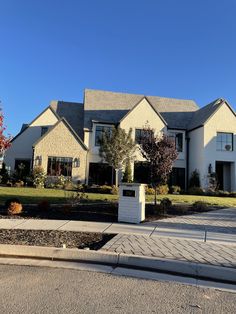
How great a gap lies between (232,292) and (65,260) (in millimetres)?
3409


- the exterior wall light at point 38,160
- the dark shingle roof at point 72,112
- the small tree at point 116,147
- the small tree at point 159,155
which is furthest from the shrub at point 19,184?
the small tree at point 159,155

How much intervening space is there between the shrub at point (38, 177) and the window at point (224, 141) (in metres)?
16.3

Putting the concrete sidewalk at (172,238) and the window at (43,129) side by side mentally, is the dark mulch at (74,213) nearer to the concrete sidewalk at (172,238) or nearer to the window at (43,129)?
the concrete sidewalk at (172,238)

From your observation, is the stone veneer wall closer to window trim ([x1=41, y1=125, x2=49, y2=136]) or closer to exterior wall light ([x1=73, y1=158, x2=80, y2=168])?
exterior wall light ([x1=73, y1=158, x2=80, y2=168])

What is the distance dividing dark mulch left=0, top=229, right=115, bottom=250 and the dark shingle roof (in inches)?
916

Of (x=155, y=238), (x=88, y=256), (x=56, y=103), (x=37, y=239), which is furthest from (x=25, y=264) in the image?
(x=56, y=103)

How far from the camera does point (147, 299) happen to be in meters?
4.88

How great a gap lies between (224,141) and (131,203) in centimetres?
2211

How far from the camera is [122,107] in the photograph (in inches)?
1342

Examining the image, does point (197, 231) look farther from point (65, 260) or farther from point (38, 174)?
point (38, 174)

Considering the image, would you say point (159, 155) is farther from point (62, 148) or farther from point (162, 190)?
point (62, 148)

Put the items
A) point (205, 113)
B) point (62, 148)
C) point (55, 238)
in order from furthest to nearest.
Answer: point (205, 113), point (62, 148), point (55, 238)

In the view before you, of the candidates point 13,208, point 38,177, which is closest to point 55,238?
point 13,208

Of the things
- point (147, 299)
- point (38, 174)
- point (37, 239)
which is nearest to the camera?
point (147, 299)
